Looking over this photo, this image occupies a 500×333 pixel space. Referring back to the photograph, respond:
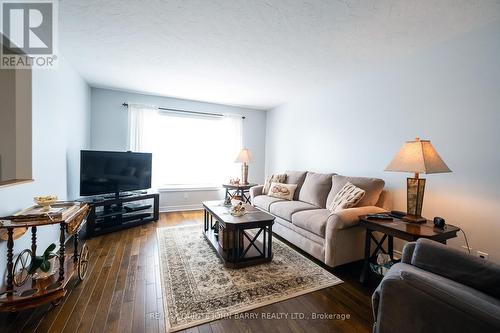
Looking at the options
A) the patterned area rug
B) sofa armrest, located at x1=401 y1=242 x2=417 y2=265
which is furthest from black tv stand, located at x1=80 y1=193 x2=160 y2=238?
sofa armrest, located at x1=401 y1=242 x2=417 y2=265

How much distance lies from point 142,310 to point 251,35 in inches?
104

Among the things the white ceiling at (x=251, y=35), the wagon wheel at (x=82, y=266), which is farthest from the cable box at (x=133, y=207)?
the white ceiling at (x=251, y=35)

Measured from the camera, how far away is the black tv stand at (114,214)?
10.0 feet

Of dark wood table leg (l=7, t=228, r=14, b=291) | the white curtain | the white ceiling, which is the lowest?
dark wood table leg (l=7, t=228, r=14, b=291)

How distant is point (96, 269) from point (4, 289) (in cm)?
69

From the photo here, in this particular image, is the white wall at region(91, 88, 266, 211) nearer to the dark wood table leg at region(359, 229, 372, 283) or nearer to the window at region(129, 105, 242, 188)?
the window at region(129, 105, 242, 188)

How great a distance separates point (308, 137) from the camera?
4102 millimetres

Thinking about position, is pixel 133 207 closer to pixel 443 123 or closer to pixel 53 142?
pixel 53 142

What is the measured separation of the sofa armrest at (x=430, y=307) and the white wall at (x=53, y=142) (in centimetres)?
267

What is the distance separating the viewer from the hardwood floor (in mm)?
1487

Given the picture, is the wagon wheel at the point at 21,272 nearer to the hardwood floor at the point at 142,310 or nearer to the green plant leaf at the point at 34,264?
the green plant leaf at the point at 34,264

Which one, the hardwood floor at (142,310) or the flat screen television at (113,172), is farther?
the flat screen television at (113,172)

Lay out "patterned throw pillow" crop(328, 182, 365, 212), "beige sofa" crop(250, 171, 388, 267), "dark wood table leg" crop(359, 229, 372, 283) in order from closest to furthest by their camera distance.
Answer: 1. "dark wood table leg" crop(359, 229, 372, 283)
2. "beige sofa" crop(250, 171, 388, 267)
3. "patterned throw pillow" crop(328, 182, 365, 212)

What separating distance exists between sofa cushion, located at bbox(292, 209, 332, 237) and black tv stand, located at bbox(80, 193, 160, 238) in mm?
2551
